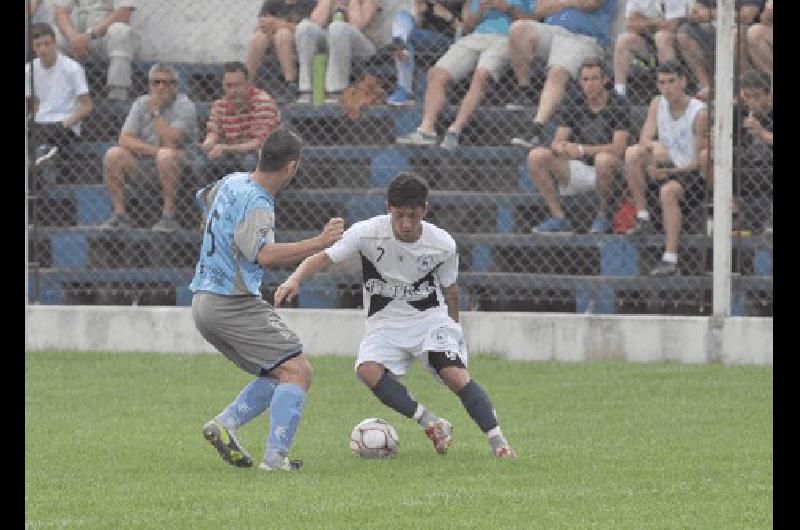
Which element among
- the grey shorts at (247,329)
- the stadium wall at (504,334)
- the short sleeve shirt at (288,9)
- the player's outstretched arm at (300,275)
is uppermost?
the short sleeve shirt at (288,9)

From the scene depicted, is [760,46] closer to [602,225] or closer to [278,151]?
[602,225]

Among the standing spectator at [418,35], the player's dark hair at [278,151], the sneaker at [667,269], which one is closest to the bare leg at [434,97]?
the standing spectator at [418,35]

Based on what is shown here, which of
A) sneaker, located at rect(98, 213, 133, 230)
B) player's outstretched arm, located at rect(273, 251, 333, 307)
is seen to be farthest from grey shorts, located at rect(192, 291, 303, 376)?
sneaker, located at rect(98, 213, 133, 230)

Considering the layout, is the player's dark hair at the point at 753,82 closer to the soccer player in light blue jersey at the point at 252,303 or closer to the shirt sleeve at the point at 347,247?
the shirt sleeve at the point at 347,247

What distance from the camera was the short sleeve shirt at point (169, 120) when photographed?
50.3ft

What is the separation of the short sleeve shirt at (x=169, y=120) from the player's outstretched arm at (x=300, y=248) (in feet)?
21.6

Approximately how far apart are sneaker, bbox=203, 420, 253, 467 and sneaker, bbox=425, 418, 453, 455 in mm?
1007

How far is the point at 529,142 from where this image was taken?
14703 millimetres

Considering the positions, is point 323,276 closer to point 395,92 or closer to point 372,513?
point 395,92

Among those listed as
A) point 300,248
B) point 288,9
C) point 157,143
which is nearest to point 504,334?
point 157,143

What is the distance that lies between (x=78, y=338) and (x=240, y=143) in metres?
2.05

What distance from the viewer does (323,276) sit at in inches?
586

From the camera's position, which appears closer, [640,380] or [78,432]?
[78,432]

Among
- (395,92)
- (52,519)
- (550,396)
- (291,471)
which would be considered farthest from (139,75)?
(52,519)
